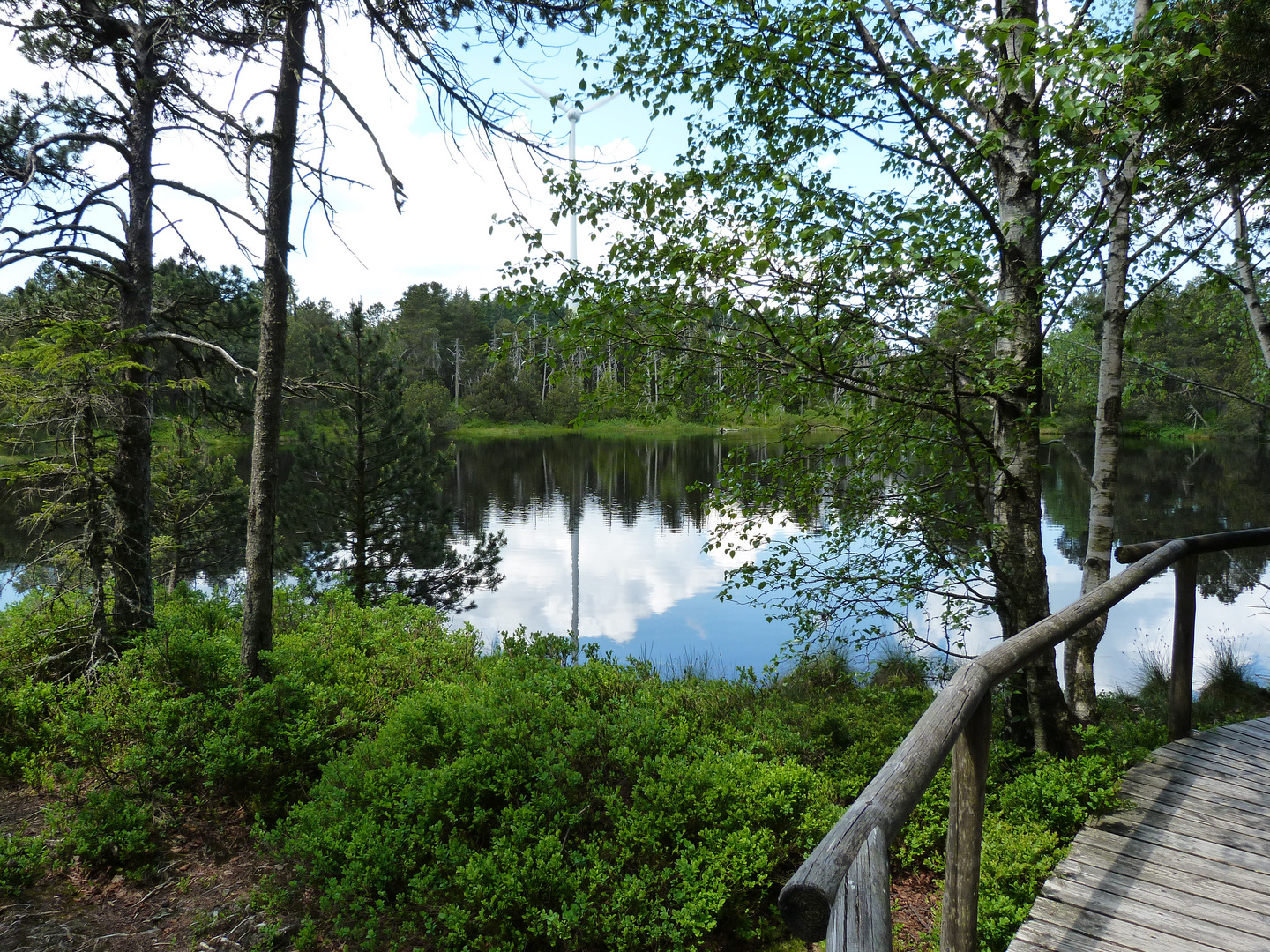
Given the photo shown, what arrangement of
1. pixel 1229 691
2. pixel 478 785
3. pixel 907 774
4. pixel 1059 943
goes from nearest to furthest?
pixel 907 774 → pixel 1059 943 → pixel 478 785 → pixel 1229 691

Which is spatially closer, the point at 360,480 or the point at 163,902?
the point at 163,902

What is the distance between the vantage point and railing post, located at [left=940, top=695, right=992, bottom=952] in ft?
7.62

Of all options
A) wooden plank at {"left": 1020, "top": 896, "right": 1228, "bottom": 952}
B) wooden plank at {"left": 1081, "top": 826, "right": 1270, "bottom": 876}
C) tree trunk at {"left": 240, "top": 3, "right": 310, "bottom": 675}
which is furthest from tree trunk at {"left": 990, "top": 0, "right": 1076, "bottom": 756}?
tree trunk at {"left": 240, "top": 3, "right": 310, "bottom": 675}

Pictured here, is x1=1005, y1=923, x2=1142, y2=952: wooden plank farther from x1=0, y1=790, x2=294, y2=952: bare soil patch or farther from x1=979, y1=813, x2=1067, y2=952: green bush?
A: x1=0, y1=790, x2=294, y2=952: bare soil patch

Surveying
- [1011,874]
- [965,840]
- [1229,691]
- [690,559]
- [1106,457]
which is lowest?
[1229,691]

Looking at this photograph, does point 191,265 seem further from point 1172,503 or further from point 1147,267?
point 1172,503

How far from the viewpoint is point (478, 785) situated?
4.14 meters

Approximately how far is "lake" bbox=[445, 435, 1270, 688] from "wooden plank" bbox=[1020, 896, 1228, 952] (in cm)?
281

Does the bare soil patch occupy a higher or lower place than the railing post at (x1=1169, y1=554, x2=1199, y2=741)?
lower

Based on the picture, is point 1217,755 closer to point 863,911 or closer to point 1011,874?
point 1011,874

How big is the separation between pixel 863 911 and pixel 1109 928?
1.92 m

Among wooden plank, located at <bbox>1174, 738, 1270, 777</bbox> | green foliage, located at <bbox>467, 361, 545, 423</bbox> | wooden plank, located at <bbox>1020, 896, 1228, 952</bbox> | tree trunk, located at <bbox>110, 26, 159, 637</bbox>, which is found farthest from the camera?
green foliage, located at <bbox>467, 361, 545, 423</bbox>

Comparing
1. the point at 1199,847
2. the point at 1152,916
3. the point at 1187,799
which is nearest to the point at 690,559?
the point at 1187,799

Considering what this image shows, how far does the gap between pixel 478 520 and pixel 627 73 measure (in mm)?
18663
